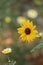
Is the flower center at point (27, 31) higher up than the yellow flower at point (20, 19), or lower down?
lower down

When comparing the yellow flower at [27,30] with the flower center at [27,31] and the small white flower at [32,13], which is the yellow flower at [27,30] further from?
the small white flower at [32,13]

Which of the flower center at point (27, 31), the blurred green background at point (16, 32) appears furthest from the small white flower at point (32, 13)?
the flower center at point (27, 31)

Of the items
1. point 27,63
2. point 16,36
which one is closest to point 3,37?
point 16,36

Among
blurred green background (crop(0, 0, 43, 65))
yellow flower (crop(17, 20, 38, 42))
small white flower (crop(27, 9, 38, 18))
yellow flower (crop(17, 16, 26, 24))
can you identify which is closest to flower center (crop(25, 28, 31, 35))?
yellow flower (crop(17, 20, 38, 42))

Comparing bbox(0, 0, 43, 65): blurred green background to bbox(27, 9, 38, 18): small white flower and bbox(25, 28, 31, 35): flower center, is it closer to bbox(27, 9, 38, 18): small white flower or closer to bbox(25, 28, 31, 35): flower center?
bbox(27, 9, 38, 18): small white flower

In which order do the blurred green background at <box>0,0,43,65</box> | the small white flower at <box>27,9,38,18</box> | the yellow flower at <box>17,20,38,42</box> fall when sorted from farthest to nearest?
the small white flower at <box>27,9,38,18</box>, the blurred green background at <box>0,0,43,65</box>, the yellow flower at <box>17,20,38,42</box>

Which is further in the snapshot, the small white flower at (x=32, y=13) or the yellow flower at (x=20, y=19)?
the small white flower at (x=32, y=13)

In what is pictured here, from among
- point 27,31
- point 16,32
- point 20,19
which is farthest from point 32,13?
point 27,31

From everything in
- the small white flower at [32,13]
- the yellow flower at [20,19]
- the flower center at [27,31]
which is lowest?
the flower center at [27,31]

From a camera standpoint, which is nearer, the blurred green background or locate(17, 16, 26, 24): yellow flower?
the blurred green background

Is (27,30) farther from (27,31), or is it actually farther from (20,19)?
(20,19)
